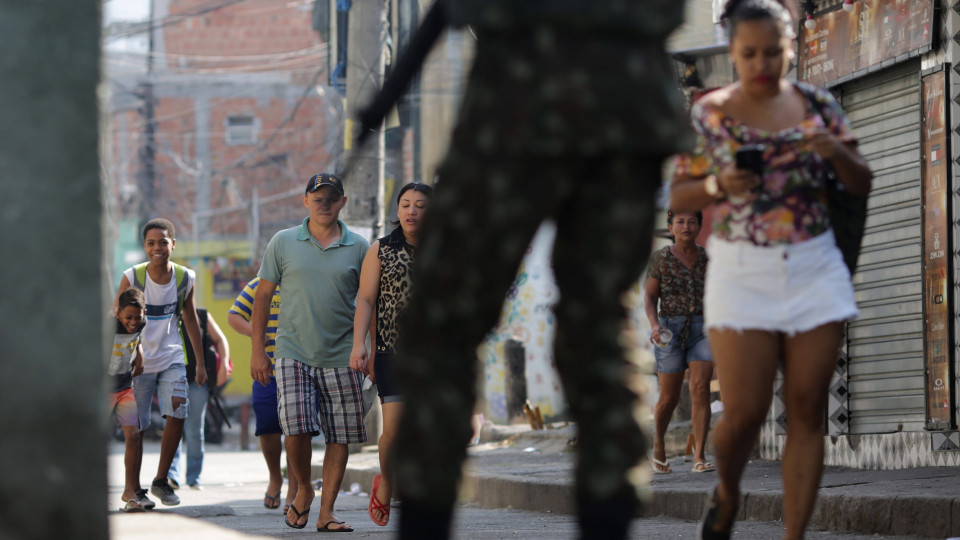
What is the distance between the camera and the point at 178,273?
1011cm

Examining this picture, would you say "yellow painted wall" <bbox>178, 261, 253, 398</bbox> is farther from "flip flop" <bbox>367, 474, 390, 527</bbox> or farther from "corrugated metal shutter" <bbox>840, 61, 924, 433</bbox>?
"flip flop" <bbox>367, 474, 390, 527</bbox>

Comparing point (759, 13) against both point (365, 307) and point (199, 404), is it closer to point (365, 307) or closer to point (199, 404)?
point (365, 307)

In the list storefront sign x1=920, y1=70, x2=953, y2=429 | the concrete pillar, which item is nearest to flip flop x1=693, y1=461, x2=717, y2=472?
storefront sign x1=920, y1=70, x2=953, y2=429

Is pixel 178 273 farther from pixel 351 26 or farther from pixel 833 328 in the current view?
pixel 833 328

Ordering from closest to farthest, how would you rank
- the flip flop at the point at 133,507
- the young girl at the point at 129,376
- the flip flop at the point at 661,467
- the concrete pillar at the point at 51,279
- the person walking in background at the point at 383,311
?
the concrete pillar at the point at 51,279 → the person walking in background at the point at 383,311 → the flip flop at the point at 133,507 → the young girl at the point at 129,376 → the flip flop at the point at 661,467

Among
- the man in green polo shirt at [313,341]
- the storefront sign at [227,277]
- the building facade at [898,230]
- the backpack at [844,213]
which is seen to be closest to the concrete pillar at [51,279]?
the backpack at [844,213]

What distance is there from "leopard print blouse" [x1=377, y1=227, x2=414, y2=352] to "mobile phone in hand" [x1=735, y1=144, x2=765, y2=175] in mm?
3764

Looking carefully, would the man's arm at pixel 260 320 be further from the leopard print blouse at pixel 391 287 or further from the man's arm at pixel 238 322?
the man's arm at pixel 238 322

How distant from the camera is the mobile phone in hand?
4.22 meters

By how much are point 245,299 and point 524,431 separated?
23.0ft

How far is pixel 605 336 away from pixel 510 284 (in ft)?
0.70

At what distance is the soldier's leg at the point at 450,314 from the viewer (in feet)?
8.55

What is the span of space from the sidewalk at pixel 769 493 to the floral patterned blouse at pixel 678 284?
1.17 m

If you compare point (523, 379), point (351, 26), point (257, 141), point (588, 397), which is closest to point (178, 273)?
point (351, 26)
